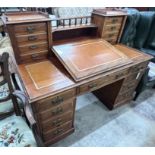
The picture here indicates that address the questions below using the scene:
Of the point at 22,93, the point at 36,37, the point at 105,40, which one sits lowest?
the point at 22,93

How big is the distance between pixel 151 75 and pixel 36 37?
1694 millimetres

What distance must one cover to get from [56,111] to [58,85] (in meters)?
0.28

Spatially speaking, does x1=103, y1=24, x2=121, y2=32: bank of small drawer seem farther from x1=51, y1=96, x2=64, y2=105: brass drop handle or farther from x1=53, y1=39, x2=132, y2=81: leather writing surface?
x1=51, y1=96, x2=64, y2=105: brass drop handle

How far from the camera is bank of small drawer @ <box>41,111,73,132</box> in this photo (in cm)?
124

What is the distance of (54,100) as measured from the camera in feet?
3.52

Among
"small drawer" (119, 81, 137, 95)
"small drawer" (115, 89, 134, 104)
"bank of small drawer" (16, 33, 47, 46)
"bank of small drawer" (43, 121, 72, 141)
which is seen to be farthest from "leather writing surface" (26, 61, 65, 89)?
"small drawer" (115, 89, 134, 104)

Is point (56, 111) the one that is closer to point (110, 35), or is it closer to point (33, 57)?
point (33, 57)

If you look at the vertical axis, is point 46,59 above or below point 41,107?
above

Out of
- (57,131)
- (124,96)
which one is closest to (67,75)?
(57,131)

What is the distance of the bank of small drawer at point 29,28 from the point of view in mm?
1070
